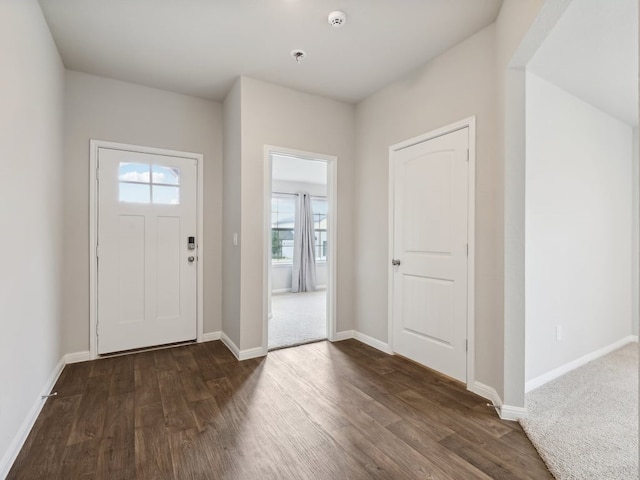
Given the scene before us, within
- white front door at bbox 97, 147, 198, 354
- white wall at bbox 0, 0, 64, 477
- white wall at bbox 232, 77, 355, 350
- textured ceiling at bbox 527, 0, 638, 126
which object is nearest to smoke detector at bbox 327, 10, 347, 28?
white wall at bbox 232, 77, 355, 350

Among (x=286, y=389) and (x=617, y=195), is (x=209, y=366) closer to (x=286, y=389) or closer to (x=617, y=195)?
(x=286, y=389)

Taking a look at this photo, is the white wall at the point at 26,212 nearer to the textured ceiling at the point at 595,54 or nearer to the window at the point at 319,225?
the textured ceiling at the point at 595,54

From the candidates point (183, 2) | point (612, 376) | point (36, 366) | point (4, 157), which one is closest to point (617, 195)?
point (612, 376)

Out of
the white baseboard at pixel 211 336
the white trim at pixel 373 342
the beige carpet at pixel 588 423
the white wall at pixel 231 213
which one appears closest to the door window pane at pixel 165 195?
the white wall at pixel 231 213

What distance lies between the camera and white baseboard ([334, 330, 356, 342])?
3518mm

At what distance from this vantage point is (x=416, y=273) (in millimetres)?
2850

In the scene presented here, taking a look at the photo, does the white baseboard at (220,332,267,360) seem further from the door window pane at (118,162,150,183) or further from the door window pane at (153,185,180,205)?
the door window pane at (118,162,150,183)

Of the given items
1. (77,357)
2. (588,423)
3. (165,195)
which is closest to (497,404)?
(588,423)

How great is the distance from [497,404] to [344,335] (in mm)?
1732

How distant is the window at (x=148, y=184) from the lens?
310 centimetres

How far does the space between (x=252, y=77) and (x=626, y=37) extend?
9.12ft

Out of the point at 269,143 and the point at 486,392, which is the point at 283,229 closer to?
the point at 269,143

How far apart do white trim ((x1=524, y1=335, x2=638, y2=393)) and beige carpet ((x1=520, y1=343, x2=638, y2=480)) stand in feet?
0.13

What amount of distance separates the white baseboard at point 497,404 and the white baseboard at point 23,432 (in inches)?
105
